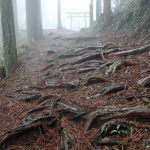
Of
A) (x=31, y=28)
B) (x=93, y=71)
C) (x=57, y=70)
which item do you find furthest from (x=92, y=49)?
(x=31, y=28)

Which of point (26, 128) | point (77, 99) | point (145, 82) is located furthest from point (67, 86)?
point (26, 128)

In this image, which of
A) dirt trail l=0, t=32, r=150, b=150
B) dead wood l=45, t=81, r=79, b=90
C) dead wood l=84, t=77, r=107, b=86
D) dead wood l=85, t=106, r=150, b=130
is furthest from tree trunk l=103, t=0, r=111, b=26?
dead wood l=85, t=106, r=150, b=130

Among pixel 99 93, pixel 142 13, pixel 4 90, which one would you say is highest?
pixel 142 13

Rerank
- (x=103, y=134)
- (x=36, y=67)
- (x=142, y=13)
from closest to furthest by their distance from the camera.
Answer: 1. (x=103, y=134)
2. (x=36, y=67)
3. (x=142, y=13)

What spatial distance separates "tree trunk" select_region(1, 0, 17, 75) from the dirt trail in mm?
799

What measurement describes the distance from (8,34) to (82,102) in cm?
610

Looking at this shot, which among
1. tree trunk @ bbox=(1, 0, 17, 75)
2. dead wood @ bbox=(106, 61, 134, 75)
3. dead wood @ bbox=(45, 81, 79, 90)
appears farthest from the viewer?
tree trunk @ bbox=(1, 0, 17, 75)

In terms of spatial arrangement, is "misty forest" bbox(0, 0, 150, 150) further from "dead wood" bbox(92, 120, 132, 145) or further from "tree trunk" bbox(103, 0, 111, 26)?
"tree trunk" bbox(103, 0, 111, 26)

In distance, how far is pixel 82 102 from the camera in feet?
19.2

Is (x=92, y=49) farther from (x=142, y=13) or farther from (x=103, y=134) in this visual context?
(x=103, y=134)

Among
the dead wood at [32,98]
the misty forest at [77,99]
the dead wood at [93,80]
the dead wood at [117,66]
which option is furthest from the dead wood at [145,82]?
the dead wood at [32,98]

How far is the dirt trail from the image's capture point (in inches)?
166

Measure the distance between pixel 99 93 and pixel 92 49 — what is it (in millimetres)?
5341

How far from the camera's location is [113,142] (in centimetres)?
394
